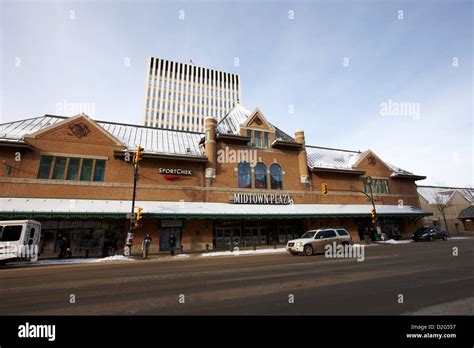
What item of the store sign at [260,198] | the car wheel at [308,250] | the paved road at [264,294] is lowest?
the paved road at [264,294]

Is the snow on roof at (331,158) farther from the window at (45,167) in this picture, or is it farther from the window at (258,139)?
the window at (45,167)

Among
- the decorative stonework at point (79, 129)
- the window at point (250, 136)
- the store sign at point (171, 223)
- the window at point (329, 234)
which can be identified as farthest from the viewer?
the window at point (250, 136)

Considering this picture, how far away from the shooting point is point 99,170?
21.0m

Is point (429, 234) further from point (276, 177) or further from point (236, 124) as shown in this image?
point (236, 124)

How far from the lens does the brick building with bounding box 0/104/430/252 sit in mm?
18938

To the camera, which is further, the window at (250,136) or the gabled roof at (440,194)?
the gabled roof at (440,194)

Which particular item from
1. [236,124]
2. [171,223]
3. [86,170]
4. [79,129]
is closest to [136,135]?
[79,129]

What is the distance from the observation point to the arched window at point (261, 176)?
25562 mm

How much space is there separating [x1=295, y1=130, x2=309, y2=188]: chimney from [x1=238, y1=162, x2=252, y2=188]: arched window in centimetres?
657

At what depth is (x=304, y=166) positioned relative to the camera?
27.6 m

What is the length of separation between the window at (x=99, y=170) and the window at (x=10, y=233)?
690 cm

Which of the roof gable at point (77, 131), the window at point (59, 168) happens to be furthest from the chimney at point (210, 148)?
the window at point (59, 168)

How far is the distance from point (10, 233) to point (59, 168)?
7.01 meters

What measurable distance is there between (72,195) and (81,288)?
15.0m
